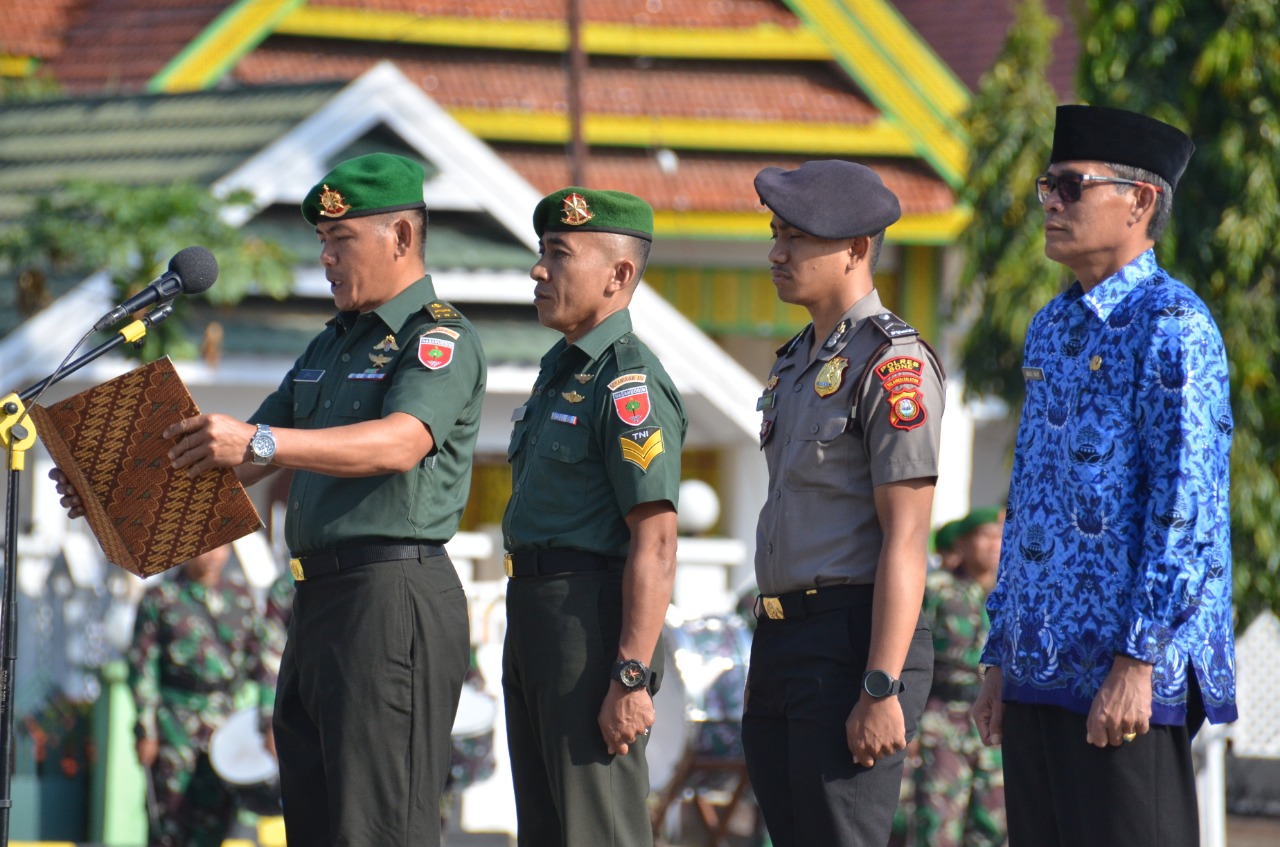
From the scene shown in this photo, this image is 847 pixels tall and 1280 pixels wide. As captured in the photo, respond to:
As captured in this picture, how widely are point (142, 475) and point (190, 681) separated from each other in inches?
174

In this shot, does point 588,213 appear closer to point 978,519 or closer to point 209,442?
point 209,442

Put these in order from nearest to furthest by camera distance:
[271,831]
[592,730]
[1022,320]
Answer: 1. [592,730]
2. [271,831]
3. [1022,320]

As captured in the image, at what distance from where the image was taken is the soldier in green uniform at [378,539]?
4473 mm

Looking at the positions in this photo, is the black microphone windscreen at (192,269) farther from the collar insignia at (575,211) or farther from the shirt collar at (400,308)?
the collar insignia at (575,211)

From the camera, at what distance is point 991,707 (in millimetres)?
4230

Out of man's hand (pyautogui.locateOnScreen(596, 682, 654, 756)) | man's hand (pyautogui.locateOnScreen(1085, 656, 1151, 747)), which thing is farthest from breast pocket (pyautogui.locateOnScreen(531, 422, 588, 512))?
man's hand (pyautogui.locateOnScreen(1085, 656, 1151, 747))

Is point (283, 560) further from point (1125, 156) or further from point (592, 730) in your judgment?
point (1125, 156)

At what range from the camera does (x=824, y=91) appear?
759 inches

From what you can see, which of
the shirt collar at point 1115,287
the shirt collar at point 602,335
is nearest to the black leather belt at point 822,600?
the shirt collar at point 1115,287

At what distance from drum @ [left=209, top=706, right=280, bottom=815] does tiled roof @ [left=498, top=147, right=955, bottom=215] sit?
34.3 ft

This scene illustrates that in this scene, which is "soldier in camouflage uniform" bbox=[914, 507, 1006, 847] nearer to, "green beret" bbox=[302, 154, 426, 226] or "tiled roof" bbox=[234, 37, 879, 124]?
"green beret" bbox=[302, 154, 426, 226]

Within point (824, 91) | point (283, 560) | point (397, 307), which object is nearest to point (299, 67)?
point (824, 91)

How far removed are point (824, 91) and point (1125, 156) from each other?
50.8ft

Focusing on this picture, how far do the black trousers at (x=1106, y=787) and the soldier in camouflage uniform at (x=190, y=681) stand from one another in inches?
196
